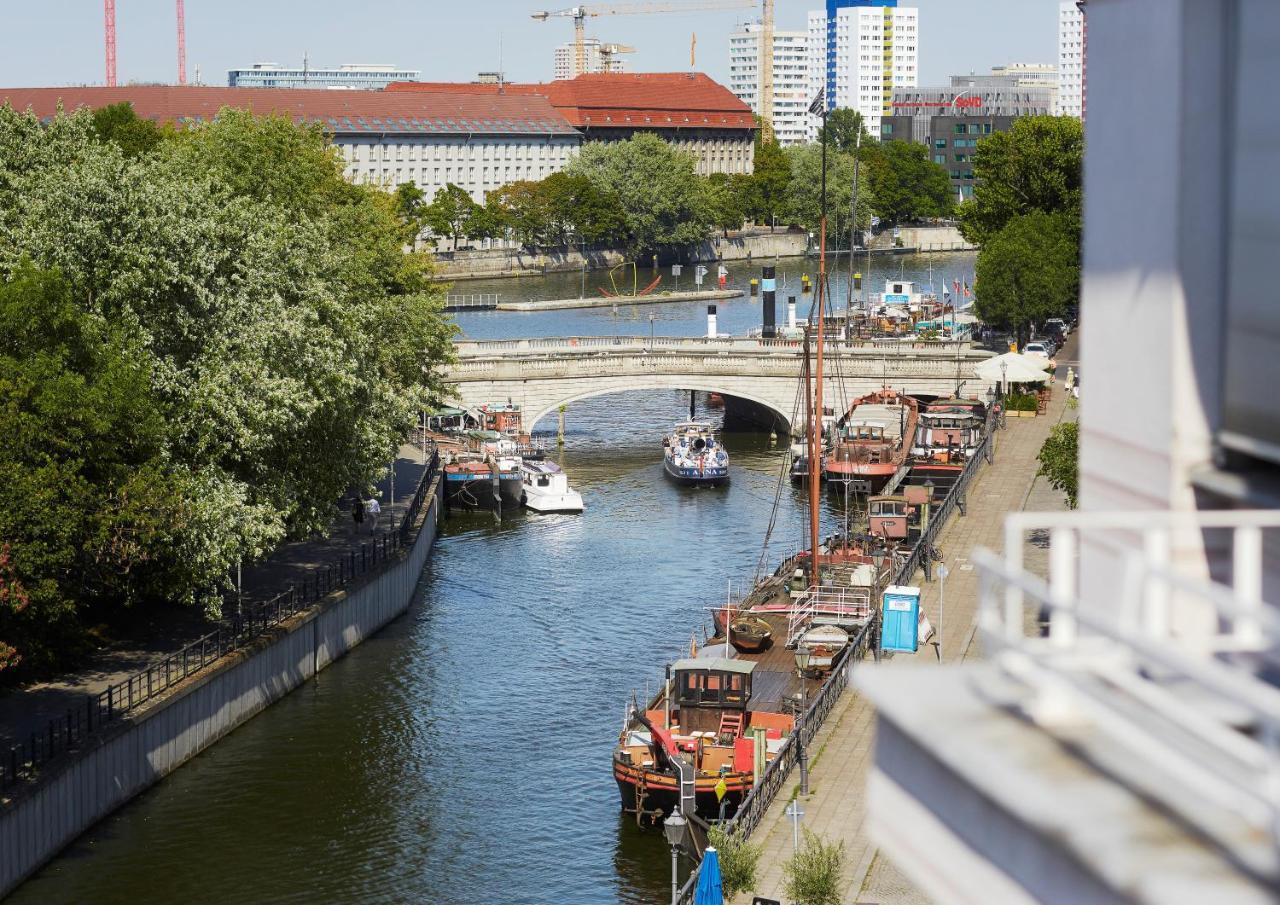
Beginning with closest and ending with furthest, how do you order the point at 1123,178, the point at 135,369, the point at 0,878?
the point at 1123,178, the point at 0,878, the point at 135,369

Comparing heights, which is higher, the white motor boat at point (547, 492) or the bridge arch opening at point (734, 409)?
the bridge arch opening at point (734, 409)

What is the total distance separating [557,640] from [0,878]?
18.2 m

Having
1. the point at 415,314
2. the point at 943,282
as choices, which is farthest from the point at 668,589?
the point at 943,282

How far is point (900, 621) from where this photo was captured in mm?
35969

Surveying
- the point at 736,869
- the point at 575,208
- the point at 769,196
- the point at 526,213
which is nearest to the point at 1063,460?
the point at 736,869

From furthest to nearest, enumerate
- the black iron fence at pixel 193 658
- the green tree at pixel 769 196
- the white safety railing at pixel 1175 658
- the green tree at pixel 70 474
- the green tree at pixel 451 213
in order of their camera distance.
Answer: the green tree at pixel 769 196 < the green tree at pixel 451 213 < the green tree at pixel 70 474 < the black iron fence at pixel 193 658 < the white safety railing at pixel 1175 658

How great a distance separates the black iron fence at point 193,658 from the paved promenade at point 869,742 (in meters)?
11.0

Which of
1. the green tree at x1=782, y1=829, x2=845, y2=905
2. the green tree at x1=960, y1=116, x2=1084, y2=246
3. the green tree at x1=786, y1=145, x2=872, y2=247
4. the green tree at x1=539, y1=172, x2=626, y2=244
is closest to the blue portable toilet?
the green tree at x1=782, y1=829, x2=845, y2=905

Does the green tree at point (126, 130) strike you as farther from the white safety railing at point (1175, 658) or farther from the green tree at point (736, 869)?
the white safety railing at point (1175, 658)

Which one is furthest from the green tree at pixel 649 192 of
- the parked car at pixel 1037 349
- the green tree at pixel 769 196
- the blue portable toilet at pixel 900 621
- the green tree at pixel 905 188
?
the blue portable toilet at pixel 900 621

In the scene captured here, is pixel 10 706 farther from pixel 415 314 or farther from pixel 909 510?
pixel 909 510

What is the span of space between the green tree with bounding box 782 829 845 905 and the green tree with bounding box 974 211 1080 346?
61.9m

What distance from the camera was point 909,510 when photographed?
53812mm

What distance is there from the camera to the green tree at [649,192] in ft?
538
